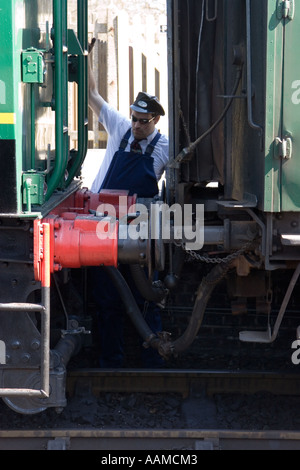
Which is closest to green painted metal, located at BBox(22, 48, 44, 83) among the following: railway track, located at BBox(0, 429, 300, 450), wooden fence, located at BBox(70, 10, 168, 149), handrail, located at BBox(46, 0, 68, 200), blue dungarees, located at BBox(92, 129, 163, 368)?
handrail, located at BBox(46, 0, 68, 200)

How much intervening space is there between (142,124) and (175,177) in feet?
3.05

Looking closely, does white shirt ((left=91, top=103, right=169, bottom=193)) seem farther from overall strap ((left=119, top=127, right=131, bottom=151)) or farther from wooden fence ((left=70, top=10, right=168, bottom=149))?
wooden fence ((left=70, top=10, right=168, bottom=149))

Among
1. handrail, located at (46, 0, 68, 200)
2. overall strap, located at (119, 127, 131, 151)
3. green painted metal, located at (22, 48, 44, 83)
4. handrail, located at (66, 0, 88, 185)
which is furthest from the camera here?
overall strap, located at (119, 127, 131, 151)

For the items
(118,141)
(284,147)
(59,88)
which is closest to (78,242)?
(59,88)

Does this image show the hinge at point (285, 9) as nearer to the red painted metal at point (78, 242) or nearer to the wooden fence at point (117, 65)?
the red painted metal at point (78, 242)

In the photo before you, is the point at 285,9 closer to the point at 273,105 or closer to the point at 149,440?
the point at 273,105

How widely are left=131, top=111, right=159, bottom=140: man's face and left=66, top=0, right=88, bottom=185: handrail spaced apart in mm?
370

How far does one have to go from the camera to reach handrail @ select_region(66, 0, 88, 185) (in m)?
4.80

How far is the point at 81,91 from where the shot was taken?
486 centimetres

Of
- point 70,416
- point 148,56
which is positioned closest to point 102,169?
point 70,416

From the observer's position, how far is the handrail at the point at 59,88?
377cm


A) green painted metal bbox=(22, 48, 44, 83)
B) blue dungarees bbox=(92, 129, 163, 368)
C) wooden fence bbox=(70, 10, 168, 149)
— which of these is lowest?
blue dungarees bbox=(92, 129, 163, 368)

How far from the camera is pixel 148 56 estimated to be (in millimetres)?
8766

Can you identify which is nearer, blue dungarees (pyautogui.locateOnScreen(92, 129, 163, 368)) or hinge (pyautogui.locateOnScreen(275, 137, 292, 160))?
hinge (pyautogui.locateOnScreen(275, 137, 292, 160))
